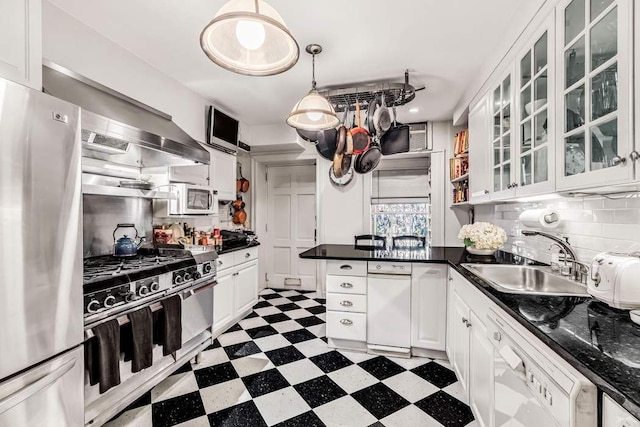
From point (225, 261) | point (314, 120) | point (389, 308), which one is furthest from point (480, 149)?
point (225, 261)

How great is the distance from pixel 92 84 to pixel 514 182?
2.79 meters

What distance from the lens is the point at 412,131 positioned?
3703 mm

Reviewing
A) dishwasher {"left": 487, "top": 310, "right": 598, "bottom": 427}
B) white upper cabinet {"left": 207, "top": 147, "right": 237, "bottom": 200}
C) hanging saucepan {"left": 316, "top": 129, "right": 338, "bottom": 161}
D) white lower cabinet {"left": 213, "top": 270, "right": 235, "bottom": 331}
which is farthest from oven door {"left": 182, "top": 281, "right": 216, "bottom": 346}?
dishwasher {"left": 487, "top": 310, "right": 598, "bottom": 427}

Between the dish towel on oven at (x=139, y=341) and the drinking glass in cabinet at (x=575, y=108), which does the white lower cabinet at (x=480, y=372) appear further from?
the dish towel on oven at (x=139, y=341)

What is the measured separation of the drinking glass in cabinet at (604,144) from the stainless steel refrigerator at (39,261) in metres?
2.14

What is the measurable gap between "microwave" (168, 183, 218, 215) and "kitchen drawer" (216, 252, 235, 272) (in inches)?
18.4

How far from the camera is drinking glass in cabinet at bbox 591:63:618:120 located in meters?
1.01

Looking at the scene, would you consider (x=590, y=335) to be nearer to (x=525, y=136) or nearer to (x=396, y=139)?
(x=525, y=136)

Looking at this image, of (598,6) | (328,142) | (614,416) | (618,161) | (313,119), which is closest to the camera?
(614,416)

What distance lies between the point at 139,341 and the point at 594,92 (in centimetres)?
252

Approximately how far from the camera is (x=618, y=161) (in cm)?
98

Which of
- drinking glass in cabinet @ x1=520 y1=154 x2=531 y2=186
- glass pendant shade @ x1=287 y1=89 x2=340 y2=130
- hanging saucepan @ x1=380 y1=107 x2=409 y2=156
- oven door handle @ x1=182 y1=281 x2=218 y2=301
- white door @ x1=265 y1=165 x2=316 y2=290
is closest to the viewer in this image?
drinking glass in cabinet @ x1=520 y1=154 x2=531 y2=186

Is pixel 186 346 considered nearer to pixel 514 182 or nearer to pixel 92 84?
pixel 92 84

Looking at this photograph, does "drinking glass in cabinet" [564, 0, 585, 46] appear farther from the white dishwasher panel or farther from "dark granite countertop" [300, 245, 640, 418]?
the white dishwasher panel
